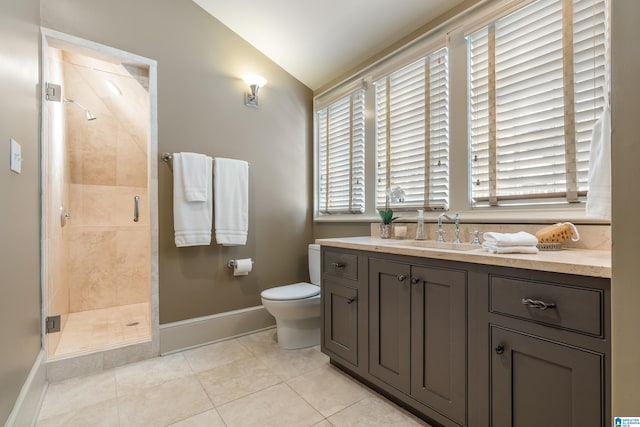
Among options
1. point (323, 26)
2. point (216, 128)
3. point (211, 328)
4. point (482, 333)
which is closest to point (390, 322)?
point (482, 333)

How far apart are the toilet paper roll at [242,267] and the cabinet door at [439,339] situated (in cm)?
157

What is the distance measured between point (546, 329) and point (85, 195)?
3.97m

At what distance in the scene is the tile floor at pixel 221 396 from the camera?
157cm

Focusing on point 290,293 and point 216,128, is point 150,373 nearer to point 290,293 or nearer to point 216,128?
point 290,293

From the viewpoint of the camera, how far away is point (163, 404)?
5.62 ft

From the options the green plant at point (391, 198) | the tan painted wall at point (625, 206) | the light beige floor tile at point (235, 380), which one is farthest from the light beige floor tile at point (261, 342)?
the tan painted wall at point (625, 206)

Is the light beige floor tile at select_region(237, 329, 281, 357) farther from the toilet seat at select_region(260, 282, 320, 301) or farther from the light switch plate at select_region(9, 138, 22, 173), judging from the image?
the light switch plate at select_region(9, 138, 22, 173)

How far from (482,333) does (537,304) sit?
258 mm

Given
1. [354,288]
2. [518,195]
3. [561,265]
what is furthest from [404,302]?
[518,195]

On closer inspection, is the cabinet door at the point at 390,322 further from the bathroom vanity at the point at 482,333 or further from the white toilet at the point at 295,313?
the white toilet at the point at 295,313

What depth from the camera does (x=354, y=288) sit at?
6.24 ft

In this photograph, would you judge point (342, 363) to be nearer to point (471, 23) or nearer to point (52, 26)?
point (471, 23)

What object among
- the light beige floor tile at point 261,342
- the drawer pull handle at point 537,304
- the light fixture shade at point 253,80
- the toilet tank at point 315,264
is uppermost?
the light fixture shade at point 253,80

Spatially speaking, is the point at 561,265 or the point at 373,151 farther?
the point at 373,151
